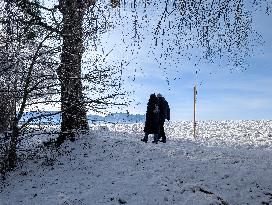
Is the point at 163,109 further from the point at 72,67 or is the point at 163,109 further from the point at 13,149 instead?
the point at 13,149

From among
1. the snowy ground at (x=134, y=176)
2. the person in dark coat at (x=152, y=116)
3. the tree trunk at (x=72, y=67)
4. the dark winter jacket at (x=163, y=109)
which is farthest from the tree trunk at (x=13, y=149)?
the dark winter jacket at (x=163, y=109)

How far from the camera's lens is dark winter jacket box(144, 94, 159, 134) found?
1552 cm

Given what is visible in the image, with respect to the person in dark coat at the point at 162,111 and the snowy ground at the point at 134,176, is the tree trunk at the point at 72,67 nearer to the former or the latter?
the snowy ground at the point at 134,176

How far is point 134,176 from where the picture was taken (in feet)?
35.0

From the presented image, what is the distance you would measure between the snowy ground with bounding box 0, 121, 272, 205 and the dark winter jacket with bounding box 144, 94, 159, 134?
5.25 ft

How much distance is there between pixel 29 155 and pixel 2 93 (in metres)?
2.47

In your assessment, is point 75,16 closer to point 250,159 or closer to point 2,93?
point 2,93

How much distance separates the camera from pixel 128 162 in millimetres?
11867

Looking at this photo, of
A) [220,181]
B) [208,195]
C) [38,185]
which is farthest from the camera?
[38,185]

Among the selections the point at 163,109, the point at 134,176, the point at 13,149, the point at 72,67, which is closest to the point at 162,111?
the point at 163,109

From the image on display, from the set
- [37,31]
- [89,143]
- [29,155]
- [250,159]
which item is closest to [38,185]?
[29,155]

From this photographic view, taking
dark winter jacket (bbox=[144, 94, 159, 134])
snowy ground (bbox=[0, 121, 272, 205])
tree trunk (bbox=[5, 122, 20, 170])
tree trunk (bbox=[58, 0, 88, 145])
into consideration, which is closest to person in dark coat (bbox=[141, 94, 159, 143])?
dark winter jacket (bbox=[144, 94, 159, 134])

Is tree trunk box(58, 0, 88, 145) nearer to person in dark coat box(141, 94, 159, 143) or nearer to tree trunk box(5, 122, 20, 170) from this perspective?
tree trunk box(5, 122, 20, 170)

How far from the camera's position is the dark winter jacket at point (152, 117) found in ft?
50.9
